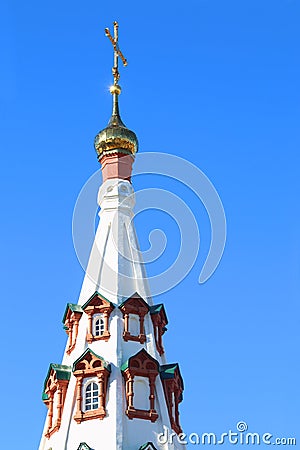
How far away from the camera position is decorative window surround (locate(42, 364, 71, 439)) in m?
20.3

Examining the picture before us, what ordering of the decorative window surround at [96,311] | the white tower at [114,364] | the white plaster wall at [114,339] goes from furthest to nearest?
the decorative window surround at [96,311] < the white tower at [114,364] < the white plaster wall at [114,339]

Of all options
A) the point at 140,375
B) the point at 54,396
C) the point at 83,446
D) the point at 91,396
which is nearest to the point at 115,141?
the point at 140,375

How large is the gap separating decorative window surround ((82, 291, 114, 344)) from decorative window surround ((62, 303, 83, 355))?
0.37m

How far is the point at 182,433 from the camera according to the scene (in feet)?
→ 67.9

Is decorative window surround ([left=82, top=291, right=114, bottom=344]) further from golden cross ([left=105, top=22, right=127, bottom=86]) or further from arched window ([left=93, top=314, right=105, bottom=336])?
golden cross ([left=105, top=22, right=127, bottom=86])

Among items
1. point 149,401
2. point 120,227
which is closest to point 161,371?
point 149,401

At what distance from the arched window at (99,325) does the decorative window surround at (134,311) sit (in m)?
0.54

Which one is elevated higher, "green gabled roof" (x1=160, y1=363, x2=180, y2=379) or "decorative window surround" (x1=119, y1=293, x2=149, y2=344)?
"decorative window surround" (x1=119, y1=293, x2=149, y2=344)

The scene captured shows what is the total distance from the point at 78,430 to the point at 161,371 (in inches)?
98.6

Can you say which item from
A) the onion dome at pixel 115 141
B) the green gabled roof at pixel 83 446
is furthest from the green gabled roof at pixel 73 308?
the onion dome at pixel 115 141

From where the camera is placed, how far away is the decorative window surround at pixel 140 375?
19719mm

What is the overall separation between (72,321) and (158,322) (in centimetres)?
214

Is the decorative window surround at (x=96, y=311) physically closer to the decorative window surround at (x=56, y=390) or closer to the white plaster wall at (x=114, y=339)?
the white plaster wall at (x=114, y=339)

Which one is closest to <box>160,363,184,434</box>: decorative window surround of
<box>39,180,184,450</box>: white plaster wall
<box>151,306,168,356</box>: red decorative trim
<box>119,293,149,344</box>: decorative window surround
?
<box>39,180,184,450</box>: white plaster wall
